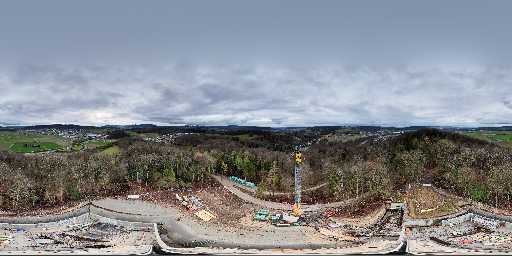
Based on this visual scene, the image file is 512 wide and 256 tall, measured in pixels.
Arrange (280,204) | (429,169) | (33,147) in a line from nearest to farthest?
(280,204) < (429,169) < (33,147)

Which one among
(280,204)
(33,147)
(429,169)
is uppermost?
(33,147)

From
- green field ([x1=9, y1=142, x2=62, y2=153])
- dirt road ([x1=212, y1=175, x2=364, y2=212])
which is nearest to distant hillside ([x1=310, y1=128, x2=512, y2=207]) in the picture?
dirt road ([x1=212, y1=175, x2=364, y2=212])

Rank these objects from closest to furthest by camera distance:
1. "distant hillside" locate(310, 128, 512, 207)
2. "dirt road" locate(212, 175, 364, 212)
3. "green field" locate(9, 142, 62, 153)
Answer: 1. "dirt road" locate(212, 175, 364, 212)
2. "distant hillside" locate(310, 128, 512, 207)
3. "green field" locate(9, 142, 62, 153)

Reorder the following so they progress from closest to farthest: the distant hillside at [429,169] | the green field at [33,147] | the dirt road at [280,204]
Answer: the dirt road at [280,204], the distant hillside at [429,169], the green field at [33,147]

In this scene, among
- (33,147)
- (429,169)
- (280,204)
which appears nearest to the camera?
(280,204)

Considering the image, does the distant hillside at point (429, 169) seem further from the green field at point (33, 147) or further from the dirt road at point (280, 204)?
the green field at point (33, 147)

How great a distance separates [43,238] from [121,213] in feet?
52.7

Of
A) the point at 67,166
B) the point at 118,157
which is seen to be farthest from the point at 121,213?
the point at 118,157

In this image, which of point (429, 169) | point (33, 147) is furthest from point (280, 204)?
point (33, 147)

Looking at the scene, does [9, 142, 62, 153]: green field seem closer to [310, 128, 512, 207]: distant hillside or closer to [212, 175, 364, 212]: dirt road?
[212, 175, 364, 212]: dirt road

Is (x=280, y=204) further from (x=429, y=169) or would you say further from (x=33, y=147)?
(x=33, y=147)

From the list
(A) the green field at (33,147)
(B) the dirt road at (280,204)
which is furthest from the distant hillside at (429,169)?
(A) the green field at (33,147)

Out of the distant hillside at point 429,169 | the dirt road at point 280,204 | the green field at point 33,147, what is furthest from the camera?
the green field at point 33,147

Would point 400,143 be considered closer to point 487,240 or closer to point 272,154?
point 272,154
